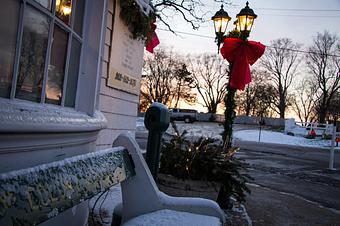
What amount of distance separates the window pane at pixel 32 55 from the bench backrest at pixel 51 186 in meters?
0.62

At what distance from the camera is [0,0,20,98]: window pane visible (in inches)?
64.1

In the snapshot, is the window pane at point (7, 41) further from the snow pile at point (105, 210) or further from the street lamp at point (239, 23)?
the street lamp at point (239, 23)

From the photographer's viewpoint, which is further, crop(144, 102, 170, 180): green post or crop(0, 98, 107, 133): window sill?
crop(144, 102, 170, 180): green post

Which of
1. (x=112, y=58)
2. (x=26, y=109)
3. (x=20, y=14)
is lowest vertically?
(x=26, y=109)

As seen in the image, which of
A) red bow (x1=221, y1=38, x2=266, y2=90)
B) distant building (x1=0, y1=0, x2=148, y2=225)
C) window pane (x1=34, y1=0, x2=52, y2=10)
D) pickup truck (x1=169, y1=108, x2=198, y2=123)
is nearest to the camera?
distant building (x1=0, y1=0, x2=148, y2=225)

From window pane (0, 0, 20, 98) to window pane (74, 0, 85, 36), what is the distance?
84cm

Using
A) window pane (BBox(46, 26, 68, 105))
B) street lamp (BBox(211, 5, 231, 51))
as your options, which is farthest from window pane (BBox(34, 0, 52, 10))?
street lamp (BBox(211, 5, 231, 51))

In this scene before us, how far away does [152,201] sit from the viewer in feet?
6.28

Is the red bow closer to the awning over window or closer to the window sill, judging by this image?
the awning over window

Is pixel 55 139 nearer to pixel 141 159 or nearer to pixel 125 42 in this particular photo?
pixel 141 159

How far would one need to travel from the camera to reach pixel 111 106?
5.22 m

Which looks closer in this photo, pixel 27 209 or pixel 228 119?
pixel 27 209

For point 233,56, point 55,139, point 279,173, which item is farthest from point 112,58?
point 279,173

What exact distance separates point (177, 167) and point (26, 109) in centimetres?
233
